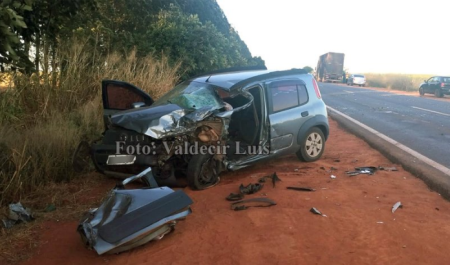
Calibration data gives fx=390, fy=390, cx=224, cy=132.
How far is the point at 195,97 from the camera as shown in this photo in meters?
6.31

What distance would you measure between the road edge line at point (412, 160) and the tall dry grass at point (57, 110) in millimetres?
5494

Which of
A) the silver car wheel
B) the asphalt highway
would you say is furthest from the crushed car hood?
the asphalt highway

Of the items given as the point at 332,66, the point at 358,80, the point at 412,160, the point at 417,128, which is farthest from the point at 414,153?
the point at 332,66

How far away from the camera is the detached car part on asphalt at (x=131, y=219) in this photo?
3641 millimetres

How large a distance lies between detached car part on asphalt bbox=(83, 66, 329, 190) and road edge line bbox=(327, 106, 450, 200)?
1.54 metres

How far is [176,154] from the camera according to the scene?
5672mm

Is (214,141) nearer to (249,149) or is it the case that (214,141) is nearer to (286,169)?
(249,149)

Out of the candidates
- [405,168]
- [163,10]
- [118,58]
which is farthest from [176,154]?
[163,10]

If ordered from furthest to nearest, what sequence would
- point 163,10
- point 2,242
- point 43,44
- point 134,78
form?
1. point 163,10
2. point 134,78
3. point 43,44
4. point 2,242

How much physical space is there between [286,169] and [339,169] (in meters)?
0.90

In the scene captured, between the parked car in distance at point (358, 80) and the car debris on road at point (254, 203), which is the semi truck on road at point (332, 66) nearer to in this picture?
the parked car in distance at point (358, 80)

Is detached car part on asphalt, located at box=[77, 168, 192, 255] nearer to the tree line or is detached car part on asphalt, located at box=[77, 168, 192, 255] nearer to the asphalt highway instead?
the asphalt highway

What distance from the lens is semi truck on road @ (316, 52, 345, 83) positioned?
46875mm

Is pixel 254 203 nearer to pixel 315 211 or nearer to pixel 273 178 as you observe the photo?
pixel 315 211
